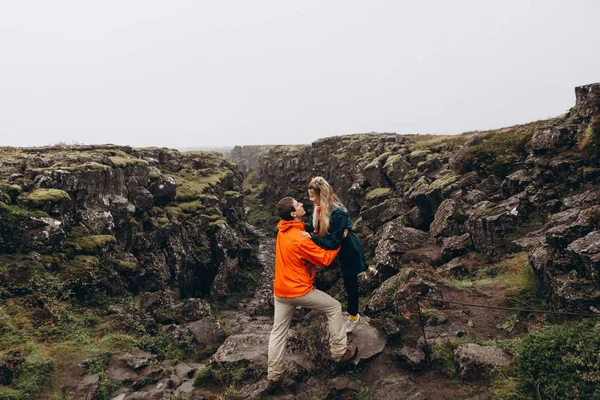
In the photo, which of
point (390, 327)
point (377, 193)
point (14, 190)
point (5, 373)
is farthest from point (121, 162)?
point (377, 193)

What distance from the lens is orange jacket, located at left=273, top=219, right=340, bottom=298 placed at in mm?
7805

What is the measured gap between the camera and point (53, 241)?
16172 millimetres

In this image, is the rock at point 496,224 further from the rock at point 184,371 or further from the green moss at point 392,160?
the green moss at point 392,160

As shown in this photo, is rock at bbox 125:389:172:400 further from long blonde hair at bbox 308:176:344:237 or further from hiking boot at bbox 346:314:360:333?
long blonde hair at bbox 308:176:344:237

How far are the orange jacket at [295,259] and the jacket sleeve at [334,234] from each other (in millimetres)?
168

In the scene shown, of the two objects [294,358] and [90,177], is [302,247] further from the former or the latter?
[90,177]

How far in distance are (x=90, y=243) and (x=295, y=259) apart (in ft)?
50.4

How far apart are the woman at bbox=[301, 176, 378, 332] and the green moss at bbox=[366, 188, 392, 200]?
24.9m

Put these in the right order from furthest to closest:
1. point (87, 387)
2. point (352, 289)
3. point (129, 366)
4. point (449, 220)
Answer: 1. point (449, 220)
2. point (129, 366)
3. point (87, 387)
4. point (352, 289)

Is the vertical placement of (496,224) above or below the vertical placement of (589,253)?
below

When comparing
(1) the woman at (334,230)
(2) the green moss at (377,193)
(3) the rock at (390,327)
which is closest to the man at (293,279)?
(1) the woman at (334,230)

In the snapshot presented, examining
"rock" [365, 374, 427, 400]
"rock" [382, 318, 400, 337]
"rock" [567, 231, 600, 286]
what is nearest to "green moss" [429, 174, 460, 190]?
"rock" [567, 231, 600, 286]

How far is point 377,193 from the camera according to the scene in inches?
1324

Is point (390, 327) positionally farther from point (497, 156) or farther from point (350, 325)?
point (497, 156)
